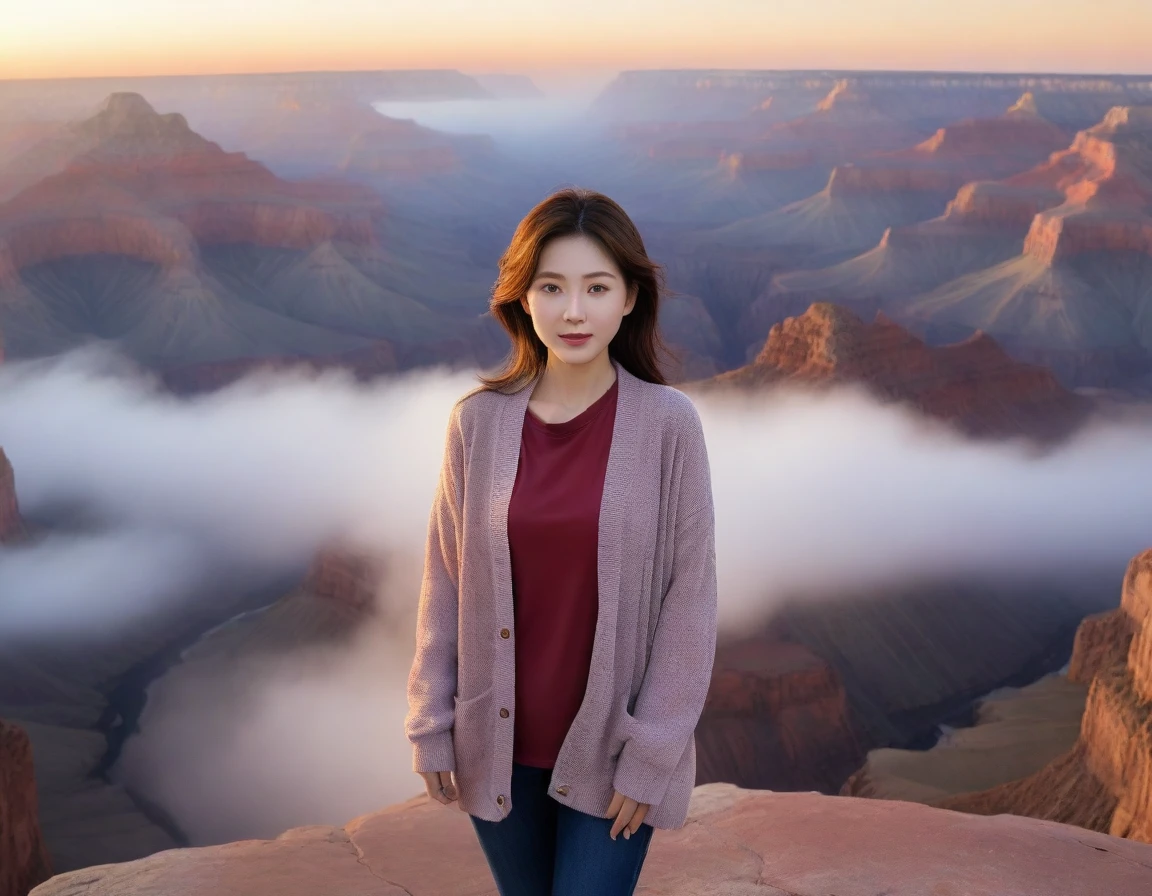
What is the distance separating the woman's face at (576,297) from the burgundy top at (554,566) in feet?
0.73

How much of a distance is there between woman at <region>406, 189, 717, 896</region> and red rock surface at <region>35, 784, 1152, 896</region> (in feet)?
8.30

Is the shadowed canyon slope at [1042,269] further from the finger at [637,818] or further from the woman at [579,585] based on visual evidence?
the finger at [637,818]

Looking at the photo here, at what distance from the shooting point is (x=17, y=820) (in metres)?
23.4

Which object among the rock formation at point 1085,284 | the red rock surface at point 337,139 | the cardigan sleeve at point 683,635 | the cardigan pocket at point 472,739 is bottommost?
the cardigan pocket at point 472,739

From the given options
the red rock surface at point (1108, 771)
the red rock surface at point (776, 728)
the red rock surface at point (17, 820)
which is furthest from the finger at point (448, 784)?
the red rock surface at point (776, 728)

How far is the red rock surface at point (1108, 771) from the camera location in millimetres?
18938

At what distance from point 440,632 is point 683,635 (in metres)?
0.86

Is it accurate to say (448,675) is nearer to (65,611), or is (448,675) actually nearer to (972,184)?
(65,611)

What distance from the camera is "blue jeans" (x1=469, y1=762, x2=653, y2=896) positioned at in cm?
369

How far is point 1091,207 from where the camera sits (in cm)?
10375

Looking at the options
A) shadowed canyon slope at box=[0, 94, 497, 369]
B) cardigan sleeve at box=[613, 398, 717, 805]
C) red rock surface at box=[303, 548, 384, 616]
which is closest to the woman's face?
cardigan sleeve at box=[613, 398, 717, 805]

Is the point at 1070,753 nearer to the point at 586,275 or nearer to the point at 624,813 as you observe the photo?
the point at 624,813

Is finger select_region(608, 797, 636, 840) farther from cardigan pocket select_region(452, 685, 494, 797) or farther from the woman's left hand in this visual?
cardigan pocket select_region(452, 685, 494, 797)

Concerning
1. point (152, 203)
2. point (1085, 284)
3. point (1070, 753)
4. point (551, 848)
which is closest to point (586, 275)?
point (551, 848)
